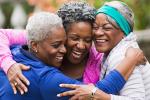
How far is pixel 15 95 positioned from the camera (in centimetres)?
570

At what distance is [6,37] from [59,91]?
0.87 metres

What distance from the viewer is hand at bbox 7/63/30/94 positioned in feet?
18.4

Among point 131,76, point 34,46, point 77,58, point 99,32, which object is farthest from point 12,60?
point 131,76

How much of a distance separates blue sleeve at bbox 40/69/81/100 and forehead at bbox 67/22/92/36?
0.45 m

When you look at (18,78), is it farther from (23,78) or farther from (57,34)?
(57,34)

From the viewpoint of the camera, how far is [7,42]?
20.0 ft

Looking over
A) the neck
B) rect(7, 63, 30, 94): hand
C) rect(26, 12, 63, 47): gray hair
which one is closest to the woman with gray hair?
the neck

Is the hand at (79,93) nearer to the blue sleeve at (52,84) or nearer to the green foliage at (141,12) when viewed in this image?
the blue sleeve at (52,84)

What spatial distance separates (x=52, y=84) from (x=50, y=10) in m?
5.24

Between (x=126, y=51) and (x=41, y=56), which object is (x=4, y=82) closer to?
(x=41, y=56)

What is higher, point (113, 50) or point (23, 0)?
point (113, 50)

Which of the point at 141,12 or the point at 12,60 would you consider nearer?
the point at 12,60

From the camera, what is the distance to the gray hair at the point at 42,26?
18.5ft

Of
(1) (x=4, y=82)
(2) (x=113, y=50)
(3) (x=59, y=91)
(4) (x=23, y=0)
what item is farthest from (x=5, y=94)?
(4) (x=23, y=0)
